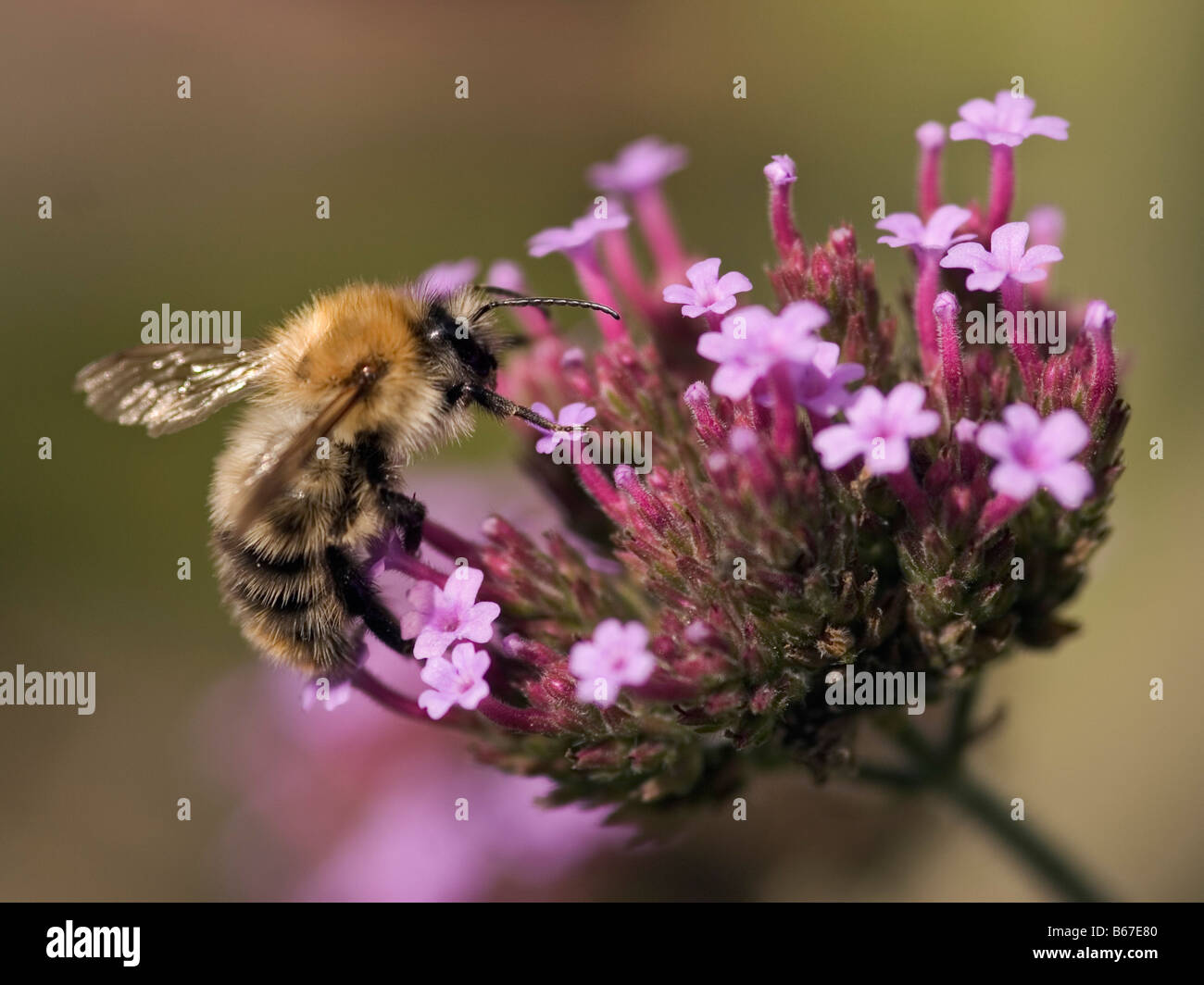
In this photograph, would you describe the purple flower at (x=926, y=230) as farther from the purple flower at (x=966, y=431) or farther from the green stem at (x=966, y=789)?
the green stem at (x=966, y=789)

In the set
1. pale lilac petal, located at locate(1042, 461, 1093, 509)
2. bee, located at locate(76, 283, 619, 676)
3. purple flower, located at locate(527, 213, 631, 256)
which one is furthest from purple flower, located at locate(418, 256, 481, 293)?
pale lilac petal, located at locate(1042, 461, 1093, 509)

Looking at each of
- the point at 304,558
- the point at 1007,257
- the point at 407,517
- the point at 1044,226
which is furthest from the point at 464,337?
the point at 1044,226

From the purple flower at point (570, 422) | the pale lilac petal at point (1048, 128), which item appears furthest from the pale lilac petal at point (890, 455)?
the pale lilac petal at point (1048, 128)
